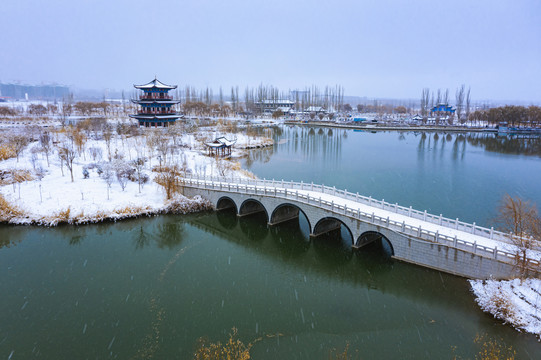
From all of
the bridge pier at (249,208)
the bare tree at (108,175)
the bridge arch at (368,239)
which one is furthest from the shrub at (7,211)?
the bridge arch at (368,239)

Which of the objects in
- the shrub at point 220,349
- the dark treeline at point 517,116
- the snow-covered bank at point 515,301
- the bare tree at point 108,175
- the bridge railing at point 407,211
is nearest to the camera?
the shrub at point 220,349

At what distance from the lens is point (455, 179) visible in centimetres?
4612

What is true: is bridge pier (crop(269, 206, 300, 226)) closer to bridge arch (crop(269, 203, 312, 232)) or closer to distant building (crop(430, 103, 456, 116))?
bridge arch (crop(269, 203, 312, 232))

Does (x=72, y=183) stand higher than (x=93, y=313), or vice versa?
(x=72, y=183)

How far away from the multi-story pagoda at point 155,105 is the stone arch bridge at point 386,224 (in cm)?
3903

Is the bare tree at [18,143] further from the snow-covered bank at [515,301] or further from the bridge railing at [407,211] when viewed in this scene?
the snow-covered bank at [515,301]

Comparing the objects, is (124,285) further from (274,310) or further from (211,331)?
(274,310)

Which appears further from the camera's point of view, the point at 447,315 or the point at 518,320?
the point at 447,315

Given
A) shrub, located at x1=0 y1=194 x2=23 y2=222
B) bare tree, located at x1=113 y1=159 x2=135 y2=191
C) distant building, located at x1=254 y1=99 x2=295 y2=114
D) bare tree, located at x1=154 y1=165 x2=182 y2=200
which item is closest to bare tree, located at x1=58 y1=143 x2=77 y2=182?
bare tree, located at x1=113 y1=159 x2=135 y2=191

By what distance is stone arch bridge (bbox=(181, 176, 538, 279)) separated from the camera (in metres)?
20.2

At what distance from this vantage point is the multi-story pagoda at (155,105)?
67438mm

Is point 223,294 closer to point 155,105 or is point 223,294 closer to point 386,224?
point 386,224

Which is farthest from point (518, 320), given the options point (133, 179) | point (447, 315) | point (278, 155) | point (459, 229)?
point (278, 155)

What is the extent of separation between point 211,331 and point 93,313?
22.1 ft
